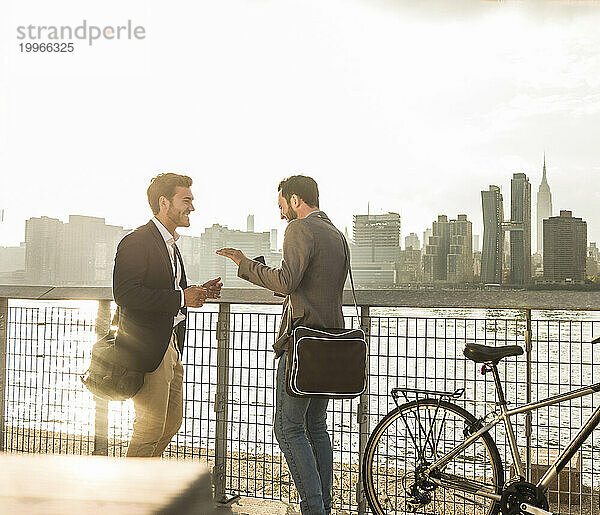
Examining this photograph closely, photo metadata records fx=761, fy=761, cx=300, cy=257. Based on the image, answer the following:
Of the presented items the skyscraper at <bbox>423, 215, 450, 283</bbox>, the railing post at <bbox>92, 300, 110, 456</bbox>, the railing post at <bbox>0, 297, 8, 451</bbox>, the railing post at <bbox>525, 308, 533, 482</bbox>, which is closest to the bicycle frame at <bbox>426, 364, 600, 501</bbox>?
the railing post at <bbox>525, 308, 533, 482</bbox>

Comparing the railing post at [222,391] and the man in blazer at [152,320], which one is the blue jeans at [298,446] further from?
the railing post at [222,391]

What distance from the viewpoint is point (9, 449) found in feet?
13.0

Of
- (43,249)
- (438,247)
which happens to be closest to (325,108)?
(438,247)

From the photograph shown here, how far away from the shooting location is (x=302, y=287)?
292 centimetres

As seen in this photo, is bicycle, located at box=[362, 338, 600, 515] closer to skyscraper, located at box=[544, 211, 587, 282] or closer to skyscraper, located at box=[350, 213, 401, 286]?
skyscraper, located at box=[350, 213, 401, 286]

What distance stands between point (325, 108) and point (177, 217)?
15356 millimetres

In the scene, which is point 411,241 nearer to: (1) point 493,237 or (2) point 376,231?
(2) point 376,231

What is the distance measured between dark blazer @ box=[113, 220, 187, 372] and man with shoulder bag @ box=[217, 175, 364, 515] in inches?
11.3

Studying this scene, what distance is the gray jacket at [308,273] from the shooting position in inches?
113

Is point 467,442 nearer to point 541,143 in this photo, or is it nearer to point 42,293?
point 42,293

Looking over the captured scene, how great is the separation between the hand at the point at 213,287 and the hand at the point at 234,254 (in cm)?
15

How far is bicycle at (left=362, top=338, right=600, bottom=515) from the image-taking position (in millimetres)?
2959

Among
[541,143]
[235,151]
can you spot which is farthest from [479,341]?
[541,143]

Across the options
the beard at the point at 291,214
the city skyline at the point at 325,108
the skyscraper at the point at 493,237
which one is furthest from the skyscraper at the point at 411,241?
the beard at the point at 291,214
